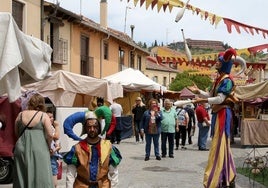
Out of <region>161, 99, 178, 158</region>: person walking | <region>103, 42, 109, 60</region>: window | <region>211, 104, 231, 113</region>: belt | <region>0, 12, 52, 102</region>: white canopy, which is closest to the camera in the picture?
<region>0, 12, 52, 102</region>: white canopy

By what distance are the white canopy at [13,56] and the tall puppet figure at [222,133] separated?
2.89 m

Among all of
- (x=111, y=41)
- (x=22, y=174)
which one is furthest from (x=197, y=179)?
(x=111, y=41)

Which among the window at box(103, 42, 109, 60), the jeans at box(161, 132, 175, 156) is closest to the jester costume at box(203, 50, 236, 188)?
the jeans at box(161, 132, 175, 156)

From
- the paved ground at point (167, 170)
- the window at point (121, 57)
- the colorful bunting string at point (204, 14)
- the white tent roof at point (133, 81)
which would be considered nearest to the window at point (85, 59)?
the white tent roof at point (133, 81)

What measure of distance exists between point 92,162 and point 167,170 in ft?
22.7

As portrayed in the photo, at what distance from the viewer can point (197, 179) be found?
396 inches

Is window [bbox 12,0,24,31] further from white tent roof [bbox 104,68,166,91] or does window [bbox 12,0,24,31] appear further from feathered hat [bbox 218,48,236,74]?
feathered hat [bbox 218,48,236,74]

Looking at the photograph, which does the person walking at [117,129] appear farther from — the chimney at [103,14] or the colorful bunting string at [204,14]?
the chimney at [103,14]

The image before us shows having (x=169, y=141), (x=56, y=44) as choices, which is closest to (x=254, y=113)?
(x=169, y=141)

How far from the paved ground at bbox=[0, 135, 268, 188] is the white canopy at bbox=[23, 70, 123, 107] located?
79.1 inches

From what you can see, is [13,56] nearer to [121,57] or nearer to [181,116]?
[181,116]

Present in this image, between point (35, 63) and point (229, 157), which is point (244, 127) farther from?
point (35, 63)

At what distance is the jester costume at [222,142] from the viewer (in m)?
7.44

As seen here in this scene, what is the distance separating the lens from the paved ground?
9469 mm
